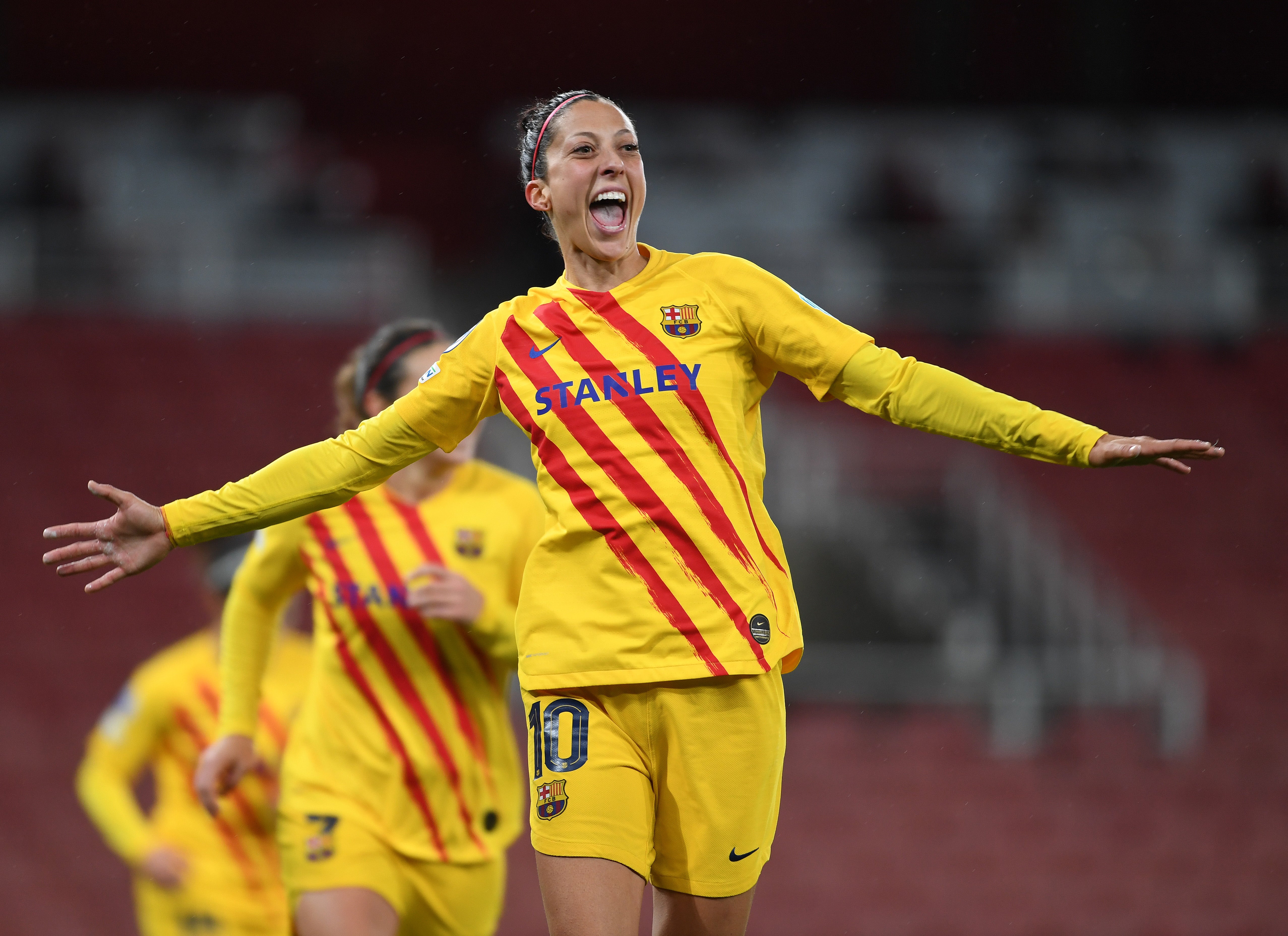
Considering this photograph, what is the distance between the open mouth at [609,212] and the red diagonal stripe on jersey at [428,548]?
1.31 metres

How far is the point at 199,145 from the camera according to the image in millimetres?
15266

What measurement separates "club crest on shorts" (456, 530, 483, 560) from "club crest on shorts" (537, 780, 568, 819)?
123cm

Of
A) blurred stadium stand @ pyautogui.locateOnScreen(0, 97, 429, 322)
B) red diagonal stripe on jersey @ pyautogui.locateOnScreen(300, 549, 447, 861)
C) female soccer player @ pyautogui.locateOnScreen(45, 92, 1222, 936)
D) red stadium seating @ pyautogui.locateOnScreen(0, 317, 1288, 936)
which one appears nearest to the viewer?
female soccer player @ pyautogui.locateOnScreen(45, 92, 1222, 936)

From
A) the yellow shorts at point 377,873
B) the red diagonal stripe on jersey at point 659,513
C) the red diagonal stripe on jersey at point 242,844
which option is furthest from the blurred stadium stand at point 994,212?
the red diagonal stripe on jersey at point 659,513

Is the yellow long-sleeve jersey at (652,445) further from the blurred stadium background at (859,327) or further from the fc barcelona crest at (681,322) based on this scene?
the blurred stadium background at (859,327)

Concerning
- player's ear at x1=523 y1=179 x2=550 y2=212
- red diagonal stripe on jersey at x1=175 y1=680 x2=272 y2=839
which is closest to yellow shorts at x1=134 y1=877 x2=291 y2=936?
red diagonal stripe on jersey at x1=175 y1=680 x2=272 y2=839

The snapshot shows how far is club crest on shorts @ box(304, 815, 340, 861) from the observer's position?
3990 millimetres

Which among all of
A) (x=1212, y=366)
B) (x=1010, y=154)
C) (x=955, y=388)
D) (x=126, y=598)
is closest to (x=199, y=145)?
(x=126, y=598)

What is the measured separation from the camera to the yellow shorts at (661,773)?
3029mm

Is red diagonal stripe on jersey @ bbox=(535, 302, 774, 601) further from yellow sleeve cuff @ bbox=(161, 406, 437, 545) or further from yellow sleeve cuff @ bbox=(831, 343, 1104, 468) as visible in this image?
yellow sleeve cuff @ bbox=(161, 406, 437, 545)

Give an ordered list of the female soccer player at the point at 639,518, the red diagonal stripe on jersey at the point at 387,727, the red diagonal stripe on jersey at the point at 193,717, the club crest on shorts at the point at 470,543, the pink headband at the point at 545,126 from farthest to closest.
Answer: the red diagonal stripe on jersey at the point at 193,717 → the club crest on shorts at the point at 470,543 → the red diagonal stripe on jersey at the point at 387,727 → the pink headband at the point at 545,126 → the female soccer player at the point at 639,518

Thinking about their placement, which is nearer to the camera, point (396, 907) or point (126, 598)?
point (396, 907)

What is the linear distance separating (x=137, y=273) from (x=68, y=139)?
2.83 m

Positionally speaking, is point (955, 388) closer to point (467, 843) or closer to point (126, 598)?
point (467, 843)
